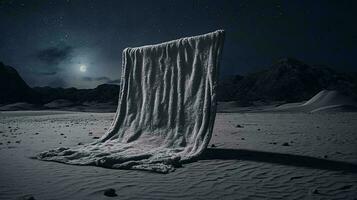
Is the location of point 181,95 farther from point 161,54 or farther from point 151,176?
point 151,176

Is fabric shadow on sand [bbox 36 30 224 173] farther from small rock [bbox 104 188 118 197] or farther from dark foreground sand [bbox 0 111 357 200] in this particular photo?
small rock [bbox 104 188 118 197]

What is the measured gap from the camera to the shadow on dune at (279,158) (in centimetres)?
572

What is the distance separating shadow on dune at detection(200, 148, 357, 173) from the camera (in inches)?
225

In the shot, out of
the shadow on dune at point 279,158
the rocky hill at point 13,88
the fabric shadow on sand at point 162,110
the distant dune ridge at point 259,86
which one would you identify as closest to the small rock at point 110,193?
the fabric shadow on sand at point 162,110

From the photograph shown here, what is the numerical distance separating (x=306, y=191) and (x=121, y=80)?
228 inches

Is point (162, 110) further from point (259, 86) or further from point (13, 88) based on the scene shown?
point (259, 86)

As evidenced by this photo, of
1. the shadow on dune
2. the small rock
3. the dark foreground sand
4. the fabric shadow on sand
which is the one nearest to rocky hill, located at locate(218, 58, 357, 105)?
the fabric shadow on sand

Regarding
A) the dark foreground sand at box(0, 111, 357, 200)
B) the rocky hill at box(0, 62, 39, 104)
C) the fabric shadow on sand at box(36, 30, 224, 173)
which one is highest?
the rocky hill at box(0, 62, 39, 104)

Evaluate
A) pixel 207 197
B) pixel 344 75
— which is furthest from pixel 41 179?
pixel 344 75

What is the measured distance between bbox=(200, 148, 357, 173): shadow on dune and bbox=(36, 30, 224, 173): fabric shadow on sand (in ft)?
2.38

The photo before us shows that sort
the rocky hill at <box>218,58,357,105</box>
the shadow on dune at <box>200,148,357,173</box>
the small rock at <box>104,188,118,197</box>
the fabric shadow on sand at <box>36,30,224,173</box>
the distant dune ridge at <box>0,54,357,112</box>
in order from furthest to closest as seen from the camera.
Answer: the rocky hill at <box>218,58,357,105</box>, the distant dune ridge at <box>0,54,357,112</box>, the fabric shadow on sand at <box>36,30,224,173</box>, the shadow on dune at <box>200,148,357,173</box>, the small rock at <box>104,188,118,197</box>

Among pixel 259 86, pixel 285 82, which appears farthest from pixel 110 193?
pixel 259 86

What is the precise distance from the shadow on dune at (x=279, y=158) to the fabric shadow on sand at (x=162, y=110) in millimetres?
726

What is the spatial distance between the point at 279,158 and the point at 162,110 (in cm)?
279
